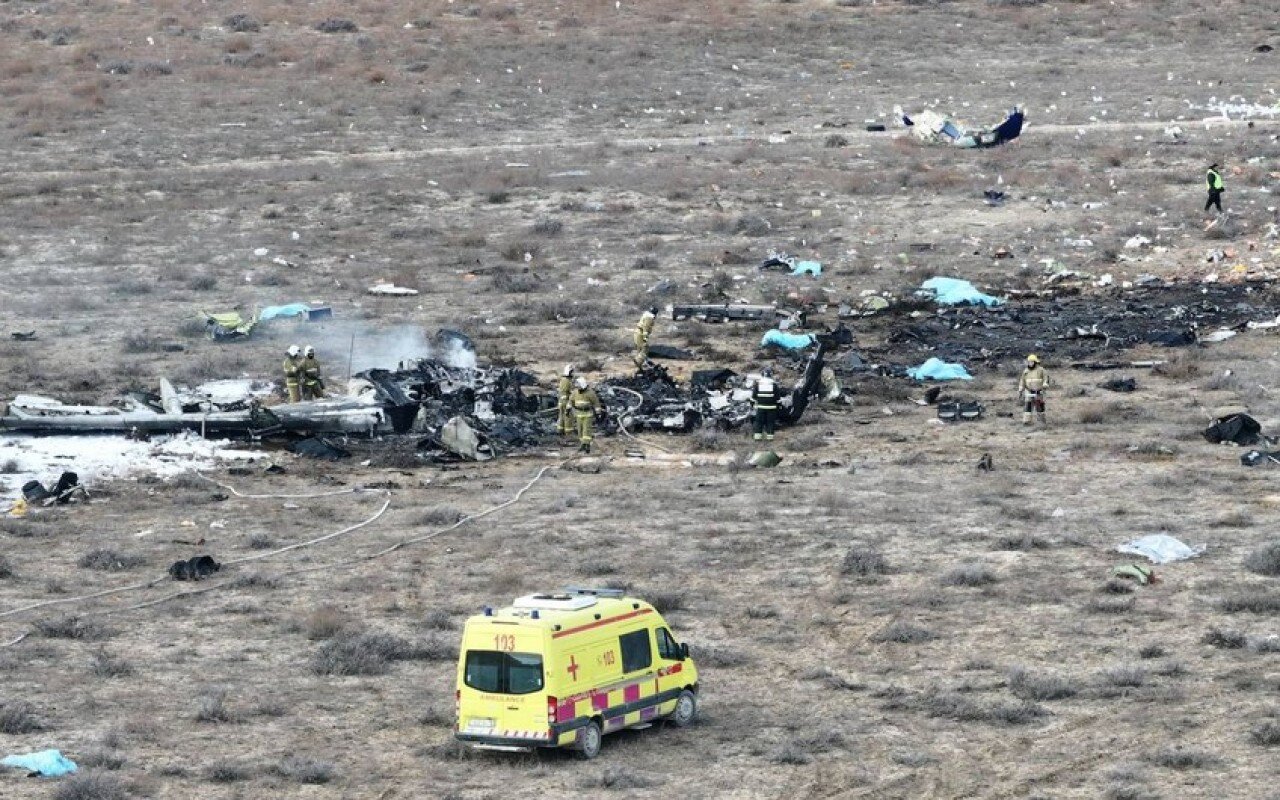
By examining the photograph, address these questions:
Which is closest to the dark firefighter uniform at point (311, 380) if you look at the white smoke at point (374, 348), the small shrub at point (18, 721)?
the white smoke at point (374, 348)

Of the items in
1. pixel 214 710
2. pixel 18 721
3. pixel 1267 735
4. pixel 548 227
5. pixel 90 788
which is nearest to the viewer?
Answer: pixel 90 788

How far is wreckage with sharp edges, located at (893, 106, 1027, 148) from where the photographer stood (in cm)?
5962

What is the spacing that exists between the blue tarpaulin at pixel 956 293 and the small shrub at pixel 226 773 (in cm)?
2704

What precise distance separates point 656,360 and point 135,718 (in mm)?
20060

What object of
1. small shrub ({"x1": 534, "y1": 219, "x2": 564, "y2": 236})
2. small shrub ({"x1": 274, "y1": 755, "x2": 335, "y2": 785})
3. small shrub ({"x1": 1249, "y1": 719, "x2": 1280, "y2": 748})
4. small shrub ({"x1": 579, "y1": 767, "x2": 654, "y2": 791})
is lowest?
small shrub ({"x1": 534, "y1": 219, "x2": 564, "y2": 236})

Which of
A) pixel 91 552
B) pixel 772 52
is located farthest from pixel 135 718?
pixel 772 52

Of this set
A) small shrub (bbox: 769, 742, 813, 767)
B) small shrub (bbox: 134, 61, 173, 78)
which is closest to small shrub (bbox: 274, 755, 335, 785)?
small shrub (bbox: 769, 742, 813, 767)

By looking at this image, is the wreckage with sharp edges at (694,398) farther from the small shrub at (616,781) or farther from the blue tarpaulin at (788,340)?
the small shrub at (616,781)

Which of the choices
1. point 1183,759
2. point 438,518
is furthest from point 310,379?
point 1183,759

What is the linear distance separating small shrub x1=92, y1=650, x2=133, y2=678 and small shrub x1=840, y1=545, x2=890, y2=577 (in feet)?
27.6

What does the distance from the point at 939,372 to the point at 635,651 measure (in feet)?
62.5

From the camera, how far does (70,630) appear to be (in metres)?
24.1

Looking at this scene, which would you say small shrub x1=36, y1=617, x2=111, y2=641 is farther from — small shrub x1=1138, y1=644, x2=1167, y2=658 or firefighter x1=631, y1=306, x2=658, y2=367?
firefighter x1=631, y1=306, x2=658, y2=367

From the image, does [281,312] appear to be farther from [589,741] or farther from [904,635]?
[589,741]
